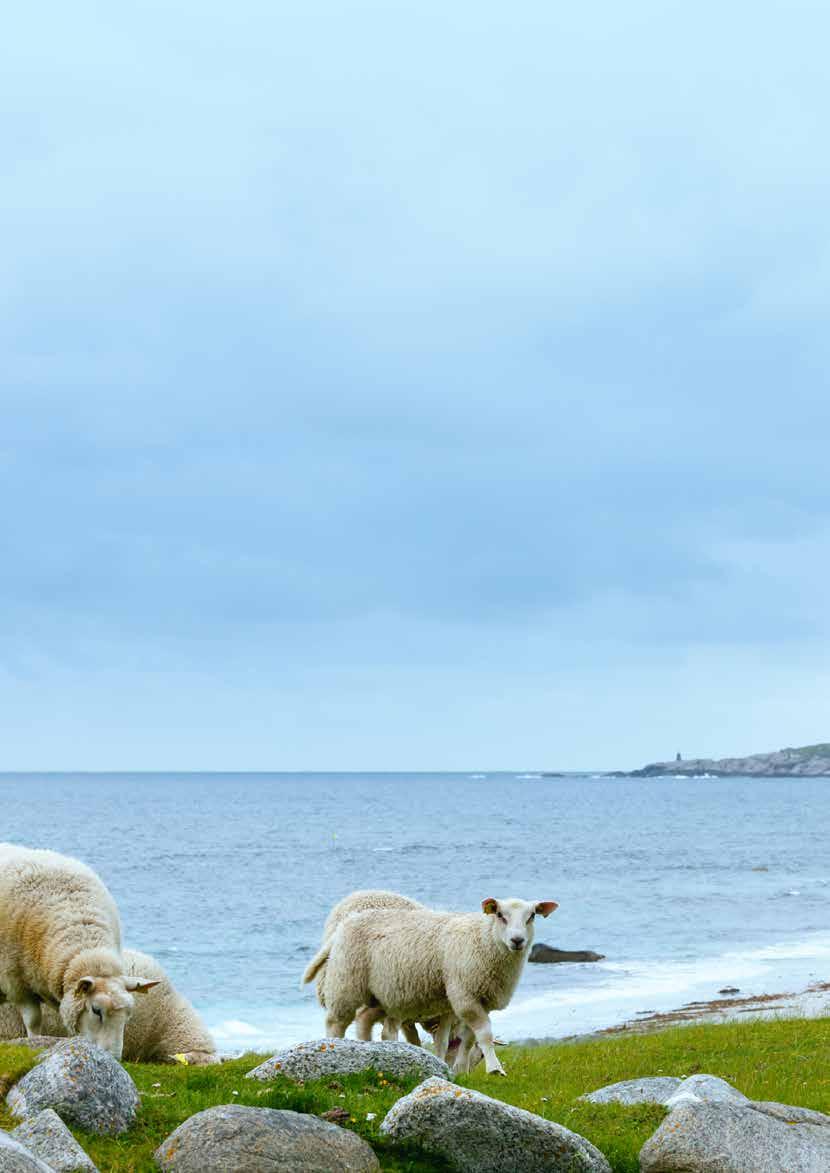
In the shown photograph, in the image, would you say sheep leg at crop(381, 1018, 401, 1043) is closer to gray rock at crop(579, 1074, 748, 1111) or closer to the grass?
the grass

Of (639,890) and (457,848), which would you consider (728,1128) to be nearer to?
(639,890)

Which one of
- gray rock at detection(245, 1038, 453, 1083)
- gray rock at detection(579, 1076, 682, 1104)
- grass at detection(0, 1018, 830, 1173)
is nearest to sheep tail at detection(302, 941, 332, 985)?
grass at detection(0, 1018, 830, 1173)

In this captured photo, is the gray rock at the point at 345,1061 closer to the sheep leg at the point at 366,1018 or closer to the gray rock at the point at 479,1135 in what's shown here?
the gray rock at the point at 479,1135

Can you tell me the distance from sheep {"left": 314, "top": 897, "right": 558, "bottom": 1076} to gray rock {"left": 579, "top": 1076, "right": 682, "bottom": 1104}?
232 centimetres

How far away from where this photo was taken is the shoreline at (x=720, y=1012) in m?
26.9

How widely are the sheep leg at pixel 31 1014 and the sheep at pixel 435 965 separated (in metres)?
3.72

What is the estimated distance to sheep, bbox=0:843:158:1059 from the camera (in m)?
12.6

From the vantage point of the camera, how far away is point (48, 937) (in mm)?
13445

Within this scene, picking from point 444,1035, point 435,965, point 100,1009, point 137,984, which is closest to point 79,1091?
point 100,1009

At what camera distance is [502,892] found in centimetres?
7019

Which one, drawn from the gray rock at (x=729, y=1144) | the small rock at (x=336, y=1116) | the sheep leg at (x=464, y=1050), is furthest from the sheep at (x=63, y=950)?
the gray rock at (x=729, y=1144)

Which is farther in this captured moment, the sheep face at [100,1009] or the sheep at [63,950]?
the sheep at [63,950]

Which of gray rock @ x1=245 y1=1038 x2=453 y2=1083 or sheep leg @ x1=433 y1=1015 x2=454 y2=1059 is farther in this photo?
sheep leg @ x1=433 y1=1015 x2=454 y2=1059

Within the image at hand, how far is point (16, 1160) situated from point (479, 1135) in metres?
3.55
